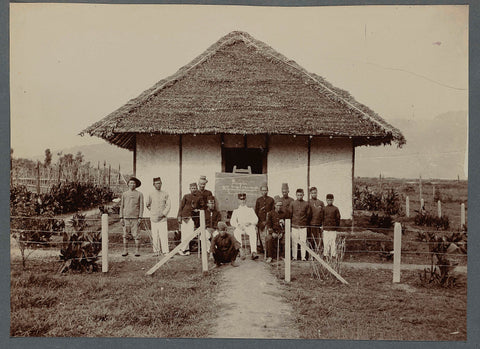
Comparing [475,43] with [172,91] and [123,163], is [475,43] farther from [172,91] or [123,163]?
[123,163]

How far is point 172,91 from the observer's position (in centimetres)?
714

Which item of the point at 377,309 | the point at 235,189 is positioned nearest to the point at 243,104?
the point at 235,189

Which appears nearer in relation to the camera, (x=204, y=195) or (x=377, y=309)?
(x=377, y=309)

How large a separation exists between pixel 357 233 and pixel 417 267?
41.3 inches

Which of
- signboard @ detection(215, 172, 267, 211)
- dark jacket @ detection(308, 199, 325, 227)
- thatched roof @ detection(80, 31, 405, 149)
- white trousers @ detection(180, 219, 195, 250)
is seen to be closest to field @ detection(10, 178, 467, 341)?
white trousers @ detection(180, 219, 195, 250)

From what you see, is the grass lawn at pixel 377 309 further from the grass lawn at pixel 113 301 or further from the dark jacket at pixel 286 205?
the grass lawn at pixel 113 301

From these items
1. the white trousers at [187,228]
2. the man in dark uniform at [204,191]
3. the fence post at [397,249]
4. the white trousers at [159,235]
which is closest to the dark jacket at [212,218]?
the man in dark uniform at [204,191]

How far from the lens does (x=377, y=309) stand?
584cm

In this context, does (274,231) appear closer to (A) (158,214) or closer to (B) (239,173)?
(B) (239,173)

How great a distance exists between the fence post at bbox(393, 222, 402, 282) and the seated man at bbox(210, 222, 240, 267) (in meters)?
2.24

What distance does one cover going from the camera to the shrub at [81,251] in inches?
247

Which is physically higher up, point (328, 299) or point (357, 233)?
point (357, 233)

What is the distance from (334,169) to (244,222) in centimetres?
172

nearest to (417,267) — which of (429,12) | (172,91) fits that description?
(429,12)
